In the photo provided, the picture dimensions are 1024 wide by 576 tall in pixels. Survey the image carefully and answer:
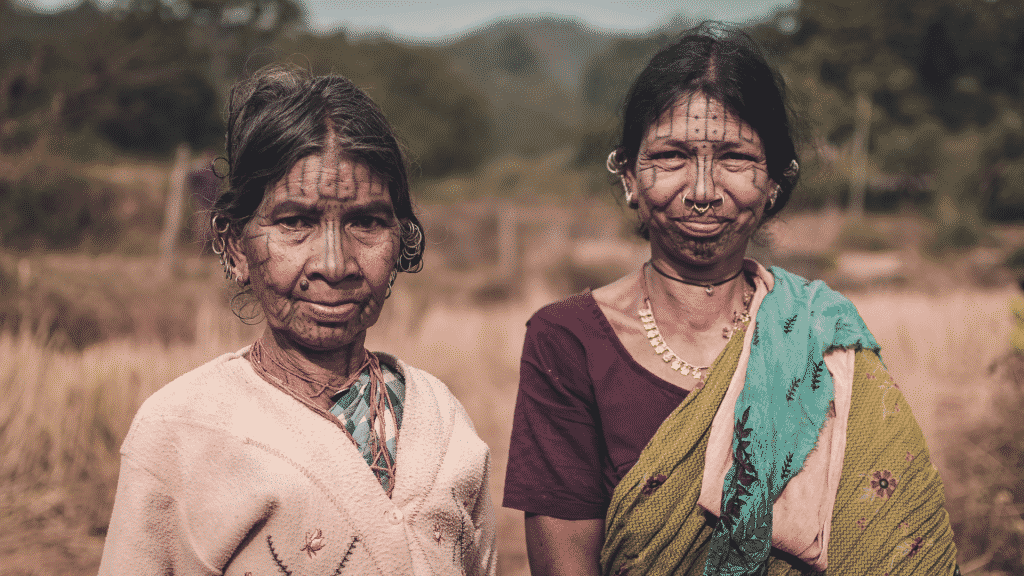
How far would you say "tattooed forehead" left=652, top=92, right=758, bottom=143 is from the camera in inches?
72.1

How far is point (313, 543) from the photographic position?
1399 millimetres

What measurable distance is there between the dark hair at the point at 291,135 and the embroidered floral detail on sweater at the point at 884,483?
1316 millimetres

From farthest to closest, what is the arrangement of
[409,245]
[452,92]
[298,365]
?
[452,92]
[409,245]
[298,365]

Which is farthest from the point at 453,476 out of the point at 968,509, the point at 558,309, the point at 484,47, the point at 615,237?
the point at 484,47

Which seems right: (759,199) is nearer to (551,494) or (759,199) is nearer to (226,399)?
(551,494)

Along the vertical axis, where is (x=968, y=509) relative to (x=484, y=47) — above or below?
below

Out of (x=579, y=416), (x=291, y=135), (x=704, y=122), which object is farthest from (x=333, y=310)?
(x=704, y=122)

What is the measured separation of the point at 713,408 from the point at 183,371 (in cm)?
375

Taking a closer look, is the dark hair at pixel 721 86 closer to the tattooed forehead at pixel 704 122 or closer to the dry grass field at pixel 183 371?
the tattooed forehead at pixel 704 122

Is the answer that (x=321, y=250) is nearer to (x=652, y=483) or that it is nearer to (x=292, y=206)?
(x=292, y=206)

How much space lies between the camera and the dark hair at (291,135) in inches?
58.7

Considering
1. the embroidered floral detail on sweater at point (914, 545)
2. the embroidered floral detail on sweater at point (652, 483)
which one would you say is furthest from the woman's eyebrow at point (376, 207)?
the embroidered floral detail on sweater at point (914, 545)

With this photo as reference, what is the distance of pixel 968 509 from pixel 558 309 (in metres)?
A: 3.10

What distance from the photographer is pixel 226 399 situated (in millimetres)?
1472
